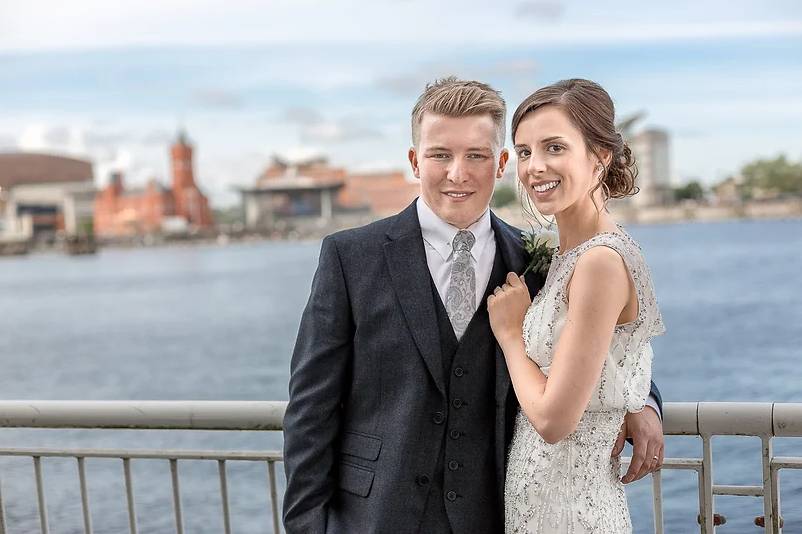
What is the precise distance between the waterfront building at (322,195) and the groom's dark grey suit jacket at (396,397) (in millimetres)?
100372

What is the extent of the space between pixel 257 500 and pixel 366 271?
1358cm

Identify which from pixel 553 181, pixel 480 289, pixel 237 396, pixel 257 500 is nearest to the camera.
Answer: pixel 553 181

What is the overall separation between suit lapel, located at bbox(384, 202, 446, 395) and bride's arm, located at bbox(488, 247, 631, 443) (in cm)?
17

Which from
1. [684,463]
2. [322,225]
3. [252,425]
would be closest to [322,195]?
[322,225]

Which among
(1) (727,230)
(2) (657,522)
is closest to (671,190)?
(1) (727,230)

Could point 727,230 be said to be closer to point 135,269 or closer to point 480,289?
point 135,269

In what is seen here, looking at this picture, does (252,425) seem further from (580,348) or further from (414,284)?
(580,348)

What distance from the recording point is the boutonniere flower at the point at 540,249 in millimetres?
1742

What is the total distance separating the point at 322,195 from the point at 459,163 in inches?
4157

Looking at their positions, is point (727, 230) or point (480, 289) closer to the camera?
point (480, 289)

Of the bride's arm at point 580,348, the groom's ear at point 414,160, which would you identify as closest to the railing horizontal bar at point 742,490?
the bride's arm at point 580,348

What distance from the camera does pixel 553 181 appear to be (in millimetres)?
1618

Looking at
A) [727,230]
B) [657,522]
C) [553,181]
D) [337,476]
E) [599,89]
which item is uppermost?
[599,89]

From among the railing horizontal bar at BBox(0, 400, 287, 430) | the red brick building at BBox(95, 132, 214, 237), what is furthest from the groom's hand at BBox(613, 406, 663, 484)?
the red brick building at BBox(95, 132, 214, 237)
